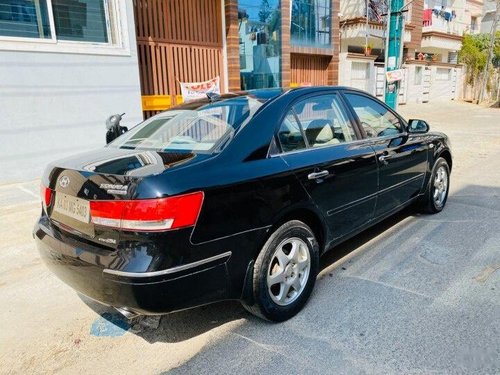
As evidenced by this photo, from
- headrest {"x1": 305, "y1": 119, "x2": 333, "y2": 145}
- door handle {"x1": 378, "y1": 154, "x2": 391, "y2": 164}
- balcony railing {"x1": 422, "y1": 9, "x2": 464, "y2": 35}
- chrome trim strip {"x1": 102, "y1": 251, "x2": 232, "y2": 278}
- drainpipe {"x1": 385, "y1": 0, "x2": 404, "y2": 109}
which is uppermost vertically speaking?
balcony railing {"x1": 422, "y1": 9, "x2": 464, "y2": 35}

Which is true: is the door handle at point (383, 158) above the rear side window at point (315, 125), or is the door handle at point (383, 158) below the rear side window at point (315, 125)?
below

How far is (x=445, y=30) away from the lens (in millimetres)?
26719

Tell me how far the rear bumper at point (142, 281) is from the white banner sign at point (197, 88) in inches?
282

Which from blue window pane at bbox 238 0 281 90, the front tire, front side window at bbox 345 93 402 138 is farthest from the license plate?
blue window pane at bbox 238 0 281 90

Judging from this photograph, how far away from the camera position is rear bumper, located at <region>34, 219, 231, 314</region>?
217 centimetres

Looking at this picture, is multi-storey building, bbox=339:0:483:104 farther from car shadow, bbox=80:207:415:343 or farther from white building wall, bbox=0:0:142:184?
car shadow, bbox=80:207:415:343

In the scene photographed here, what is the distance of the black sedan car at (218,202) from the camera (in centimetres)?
219

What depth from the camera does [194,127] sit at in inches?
117

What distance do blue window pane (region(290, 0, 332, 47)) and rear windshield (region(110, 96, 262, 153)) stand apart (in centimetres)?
982

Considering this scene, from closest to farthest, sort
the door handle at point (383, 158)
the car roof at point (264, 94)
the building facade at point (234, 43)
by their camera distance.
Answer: the car roof at point (264, 94)
the door handle at point (383, 158)
the building facade at point (234, 43)

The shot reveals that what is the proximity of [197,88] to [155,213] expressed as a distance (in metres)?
7.95

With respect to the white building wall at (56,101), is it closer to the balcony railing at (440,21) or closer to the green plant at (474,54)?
the balcony railing at (440,21)

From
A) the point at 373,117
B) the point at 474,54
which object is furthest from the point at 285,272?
the point at 474,54

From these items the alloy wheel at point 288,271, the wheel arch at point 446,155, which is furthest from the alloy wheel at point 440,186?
the alloy wheel at point 288,271
